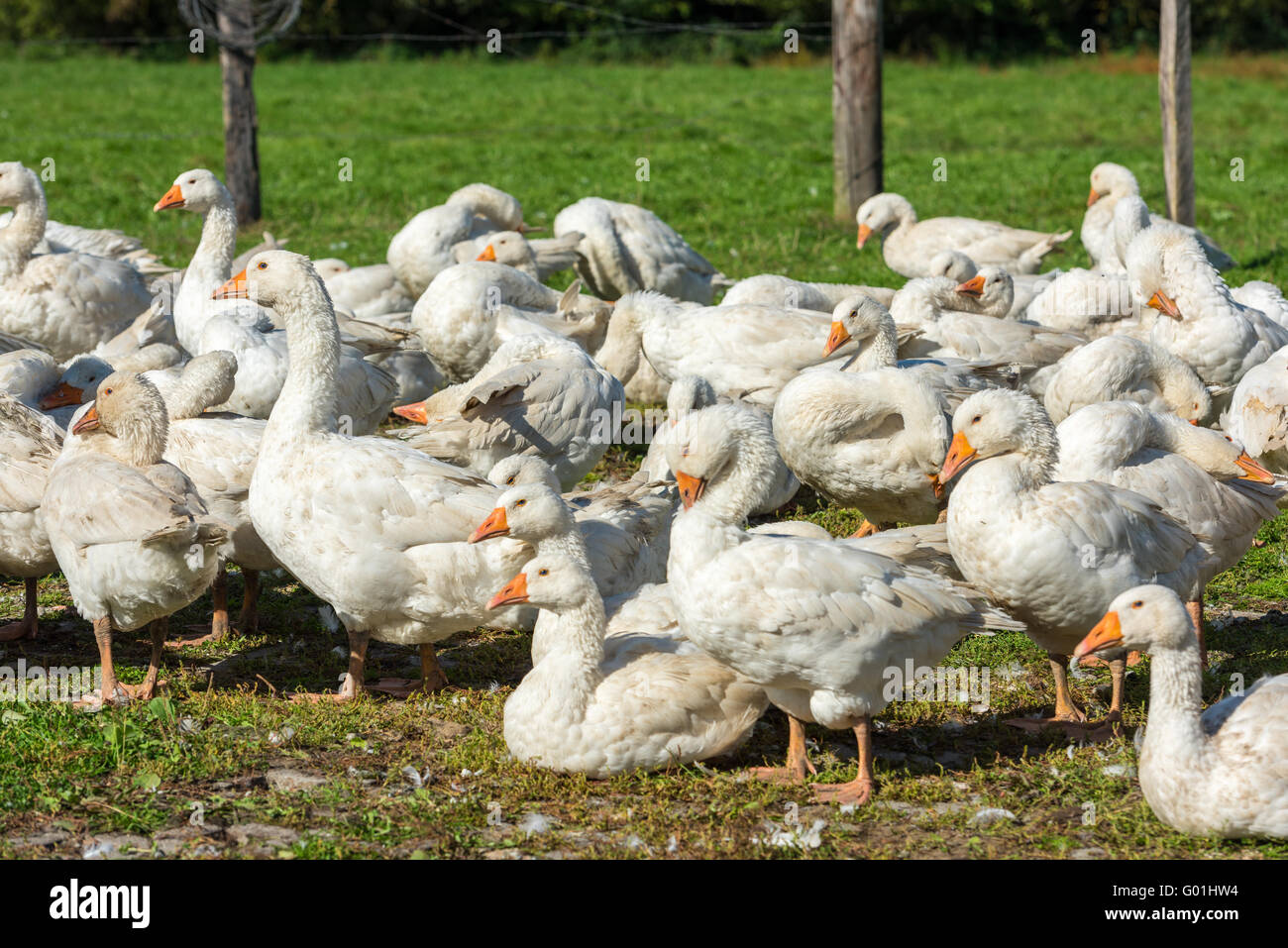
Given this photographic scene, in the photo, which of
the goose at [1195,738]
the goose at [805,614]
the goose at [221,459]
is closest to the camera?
the goose at [1195,738]

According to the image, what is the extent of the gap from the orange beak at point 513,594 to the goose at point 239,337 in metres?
2.80

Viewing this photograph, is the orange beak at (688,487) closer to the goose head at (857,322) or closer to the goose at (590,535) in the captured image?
the goose at (590,535)

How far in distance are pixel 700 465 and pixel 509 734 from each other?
126 cm

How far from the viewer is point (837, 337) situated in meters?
8.20

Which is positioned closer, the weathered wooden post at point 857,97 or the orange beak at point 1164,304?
the orange beak at point 1164,304

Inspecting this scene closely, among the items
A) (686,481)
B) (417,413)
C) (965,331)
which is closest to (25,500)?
(417,413)

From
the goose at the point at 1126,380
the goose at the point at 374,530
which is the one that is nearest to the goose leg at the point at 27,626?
the goose at the point at 374,530

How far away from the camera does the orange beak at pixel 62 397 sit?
8266 millimetres

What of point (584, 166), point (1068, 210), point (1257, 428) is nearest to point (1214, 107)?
point (1068, 210)

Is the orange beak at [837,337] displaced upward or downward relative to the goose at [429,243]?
downward

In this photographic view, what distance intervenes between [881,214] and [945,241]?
0.64 metres

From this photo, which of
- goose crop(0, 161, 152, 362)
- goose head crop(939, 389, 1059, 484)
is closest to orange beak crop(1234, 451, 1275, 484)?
goose head crop(939, 389, 1059, 484)

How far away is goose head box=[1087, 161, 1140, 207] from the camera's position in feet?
42.6
